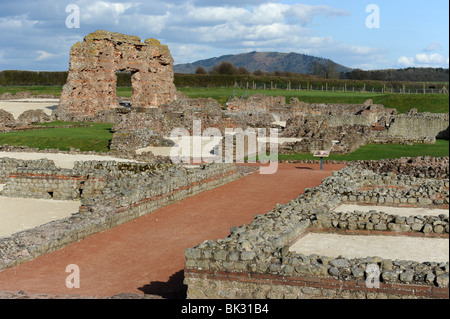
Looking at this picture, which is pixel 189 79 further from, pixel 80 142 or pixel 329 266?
pixel 329 266

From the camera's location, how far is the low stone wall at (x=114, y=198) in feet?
32.4

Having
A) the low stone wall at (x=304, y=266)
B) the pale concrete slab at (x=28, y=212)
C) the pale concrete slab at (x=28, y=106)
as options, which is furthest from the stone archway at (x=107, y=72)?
the low stone wall at (x=304, y=266)

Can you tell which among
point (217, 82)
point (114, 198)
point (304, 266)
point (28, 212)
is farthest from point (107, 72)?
point (217, 82)

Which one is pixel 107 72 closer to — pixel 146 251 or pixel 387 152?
pixel 387 152

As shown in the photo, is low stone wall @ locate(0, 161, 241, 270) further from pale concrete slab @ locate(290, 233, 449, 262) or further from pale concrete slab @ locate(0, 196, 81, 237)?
pale concrete slab @ locate(290, 233, 449, 262)

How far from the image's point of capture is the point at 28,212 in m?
13.1

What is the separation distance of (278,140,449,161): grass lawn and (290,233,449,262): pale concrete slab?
13792 mm

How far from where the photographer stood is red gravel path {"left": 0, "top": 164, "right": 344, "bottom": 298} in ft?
27.3

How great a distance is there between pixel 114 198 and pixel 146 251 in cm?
242

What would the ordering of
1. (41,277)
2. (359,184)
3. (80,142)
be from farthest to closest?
(80,142) → (359,184) → (41,277)

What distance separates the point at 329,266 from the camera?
6.68 m

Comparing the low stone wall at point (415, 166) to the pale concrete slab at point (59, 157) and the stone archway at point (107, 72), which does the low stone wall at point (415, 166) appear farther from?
the stone archway at point (107, 72)
